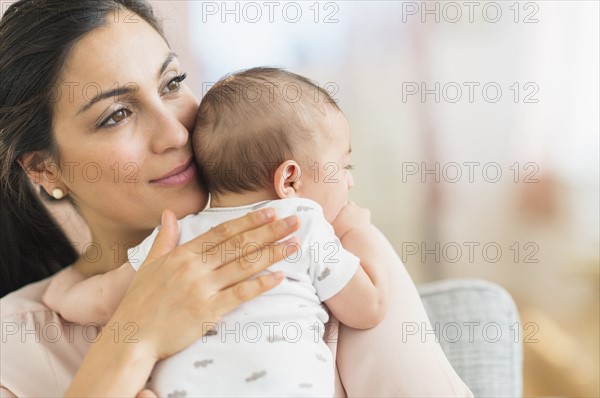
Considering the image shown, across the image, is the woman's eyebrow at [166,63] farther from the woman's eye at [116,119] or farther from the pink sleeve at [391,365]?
the pink sleeve at [391,365]

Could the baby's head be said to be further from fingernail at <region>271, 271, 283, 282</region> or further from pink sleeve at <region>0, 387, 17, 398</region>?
pink sleeve at <region>0, 387, 17, 398</region>

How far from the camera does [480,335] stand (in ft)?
5.84

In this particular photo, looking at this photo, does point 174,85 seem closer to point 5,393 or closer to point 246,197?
point 246,197

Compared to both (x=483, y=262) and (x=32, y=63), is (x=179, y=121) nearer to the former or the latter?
(x=32, y=63)

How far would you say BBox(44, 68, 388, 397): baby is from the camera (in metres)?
1.18

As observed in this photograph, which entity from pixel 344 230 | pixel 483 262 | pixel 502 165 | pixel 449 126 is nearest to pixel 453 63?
pixel 449 126

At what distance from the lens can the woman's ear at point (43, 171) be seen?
1.55 meters

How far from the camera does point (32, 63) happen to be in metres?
1.45

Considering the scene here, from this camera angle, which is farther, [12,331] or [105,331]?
[12,331]

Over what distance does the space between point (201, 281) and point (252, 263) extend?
104 mm

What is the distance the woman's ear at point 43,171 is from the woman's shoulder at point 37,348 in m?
0.28

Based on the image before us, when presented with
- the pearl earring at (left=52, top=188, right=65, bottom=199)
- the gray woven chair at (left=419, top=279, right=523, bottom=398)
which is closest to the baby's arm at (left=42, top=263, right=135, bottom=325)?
the pearl earring at (left=52, top=188, right=65, bottom=199)

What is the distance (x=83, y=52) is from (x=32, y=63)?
13 cm

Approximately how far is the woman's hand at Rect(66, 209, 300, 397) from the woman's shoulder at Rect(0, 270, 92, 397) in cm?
29
